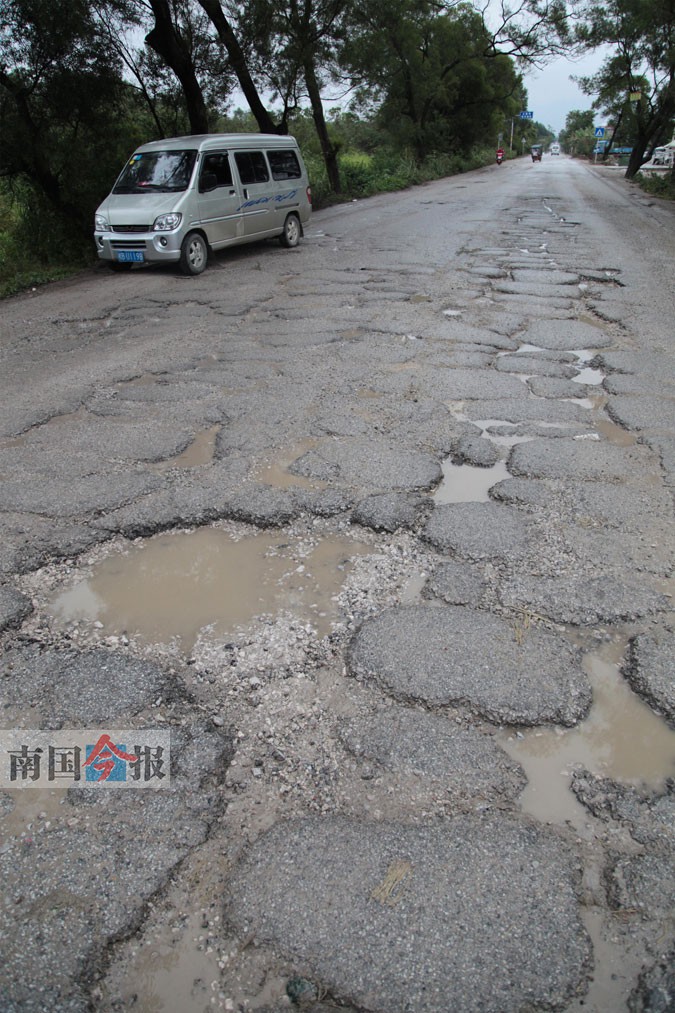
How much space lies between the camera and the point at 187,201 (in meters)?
9.19

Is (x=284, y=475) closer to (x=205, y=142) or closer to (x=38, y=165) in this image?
(x=205, y=142)

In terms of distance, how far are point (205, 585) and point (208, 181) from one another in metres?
8.42

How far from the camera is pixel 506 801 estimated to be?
6.36 ft

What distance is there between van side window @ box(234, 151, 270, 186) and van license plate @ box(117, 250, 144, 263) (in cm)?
225

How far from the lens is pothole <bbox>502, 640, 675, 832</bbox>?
1.96 meters

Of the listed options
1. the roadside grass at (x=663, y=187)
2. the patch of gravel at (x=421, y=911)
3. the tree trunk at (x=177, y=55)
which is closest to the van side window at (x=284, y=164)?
the tree trunk at (x=177, y=55)

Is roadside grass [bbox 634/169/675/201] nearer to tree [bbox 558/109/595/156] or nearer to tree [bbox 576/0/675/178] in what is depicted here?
tree [bbox 576/0/675/178]

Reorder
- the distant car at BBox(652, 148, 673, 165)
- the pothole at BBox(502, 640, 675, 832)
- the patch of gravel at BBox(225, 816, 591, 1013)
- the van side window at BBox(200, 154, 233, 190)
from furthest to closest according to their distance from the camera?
the distant car at BBox(652, 148, 673, 165), the van side window at BBox(200, 154, 233, 190), the pothole at BBox(502, 640, 675, 832), the patch of gravel at BBox(225, 816, 591, 1013)

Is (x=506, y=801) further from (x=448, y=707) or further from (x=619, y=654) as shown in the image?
(x=619, y=654)

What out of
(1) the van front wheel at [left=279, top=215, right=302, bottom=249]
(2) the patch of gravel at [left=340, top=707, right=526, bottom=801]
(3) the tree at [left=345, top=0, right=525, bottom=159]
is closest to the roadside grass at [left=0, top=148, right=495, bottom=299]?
(1) the van front wheel at [left=279, top=215, right=302, bottom=249]

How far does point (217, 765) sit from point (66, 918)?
1.82 ft

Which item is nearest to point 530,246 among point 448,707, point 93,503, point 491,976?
point 93,503

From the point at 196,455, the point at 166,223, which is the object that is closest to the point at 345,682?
the point at 196,455

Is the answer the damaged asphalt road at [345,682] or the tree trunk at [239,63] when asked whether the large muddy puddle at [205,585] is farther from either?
the tree trunk at [239,63]
